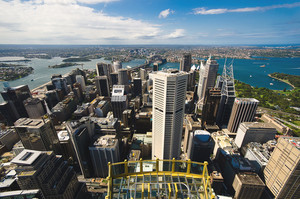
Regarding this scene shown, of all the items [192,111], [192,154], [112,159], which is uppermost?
[112,159]

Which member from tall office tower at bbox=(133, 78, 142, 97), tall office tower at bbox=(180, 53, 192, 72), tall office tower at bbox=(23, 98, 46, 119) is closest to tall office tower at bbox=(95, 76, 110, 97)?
tall office tower at bbox=(133, 78, 142, 97)

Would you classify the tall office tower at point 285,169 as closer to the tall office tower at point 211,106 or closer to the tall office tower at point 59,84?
the tall office tower at point 211,106

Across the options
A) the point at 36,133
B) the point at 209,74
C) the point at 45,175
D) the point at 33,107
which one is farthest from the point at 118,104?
the point at 209,74

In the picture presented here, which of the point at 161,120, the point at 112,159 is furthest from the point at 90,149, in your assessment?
the point at 161,120

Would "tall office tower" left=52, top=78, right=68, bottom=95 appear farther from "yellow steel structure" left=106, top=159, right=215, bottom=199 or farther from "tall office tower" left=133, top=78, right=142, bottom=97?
"yellow steel structure" left=106, top=159, right=215, bottom=199

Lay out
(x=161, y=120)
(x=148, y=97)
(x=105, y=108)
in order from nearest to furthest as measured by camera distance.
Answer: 1. (x=161, y=120)
2. (x=105, y=108)
3. (x=148, y=97)

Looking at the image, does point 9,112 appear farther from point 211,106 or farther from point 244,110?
point 244,110

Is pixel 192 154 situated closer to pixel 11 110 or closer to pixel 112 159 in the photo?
pixel 112 159
